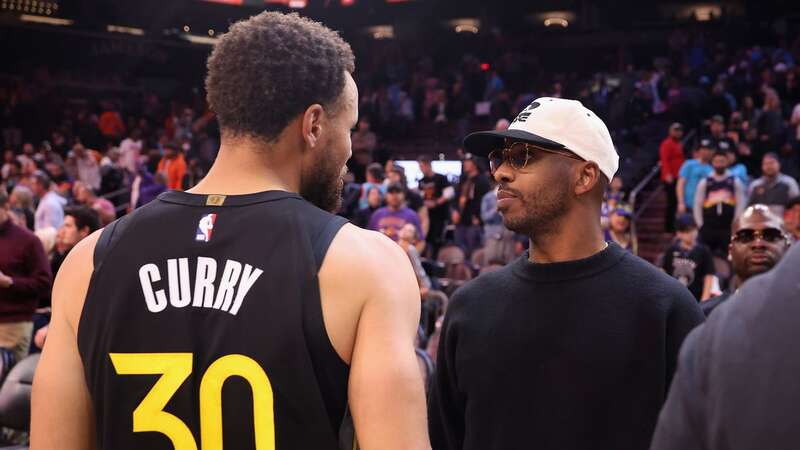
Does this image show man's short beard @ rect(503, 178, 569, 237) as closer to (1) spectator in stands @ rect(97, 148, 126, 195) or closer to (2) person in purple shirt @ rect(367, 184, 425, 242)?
(2) person in purple shirt @ rect(367, 184, 425, 242)

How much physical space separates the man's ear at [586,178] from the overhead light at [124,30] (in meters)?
26.9

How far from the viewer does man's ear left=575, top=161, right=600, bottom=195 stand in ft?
8.70

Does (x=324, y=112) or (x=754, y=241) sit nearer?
(x=324, y=112)

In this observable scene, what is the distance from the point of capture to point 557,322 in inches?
97.9

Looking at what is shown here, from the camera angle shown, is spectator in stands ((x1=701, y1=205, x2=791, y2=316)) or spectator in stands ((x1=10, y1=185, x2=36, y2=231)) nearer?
spectator in stands ((x1=701, y1=205, x2=791, y2=316))

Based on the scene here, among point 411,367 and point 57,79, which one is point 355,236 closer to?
point 411,367

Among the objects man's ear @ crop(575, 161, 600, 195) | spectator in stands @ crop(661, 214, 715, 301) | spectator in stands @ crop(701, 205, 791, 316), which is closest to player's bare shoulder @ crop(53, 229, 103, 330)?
man's ear @ crop(575, 161, 600, 195)

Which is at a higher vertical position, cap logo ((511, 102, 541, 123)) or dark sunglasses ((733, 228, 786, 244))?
cap logo ((511, 102, 541, 123))

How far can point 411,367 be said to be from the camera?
183cm

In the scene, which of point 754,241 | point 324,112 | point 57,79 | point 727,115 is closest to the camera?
point 324,112

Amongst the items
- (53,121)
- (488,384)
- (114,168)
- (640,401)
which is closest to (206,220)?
(488,384)

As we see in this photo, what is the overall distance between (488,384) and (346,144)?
0.79m

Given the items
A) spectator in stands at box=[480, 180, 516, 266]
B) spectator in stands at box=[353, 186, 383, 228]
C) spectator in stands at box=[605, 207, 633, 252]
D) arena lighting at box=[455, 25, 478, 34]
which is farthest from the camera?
arena lighting at box=[455, 25, 478, 34]

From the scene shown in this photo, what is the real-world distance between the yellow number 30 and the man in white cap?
81cm
